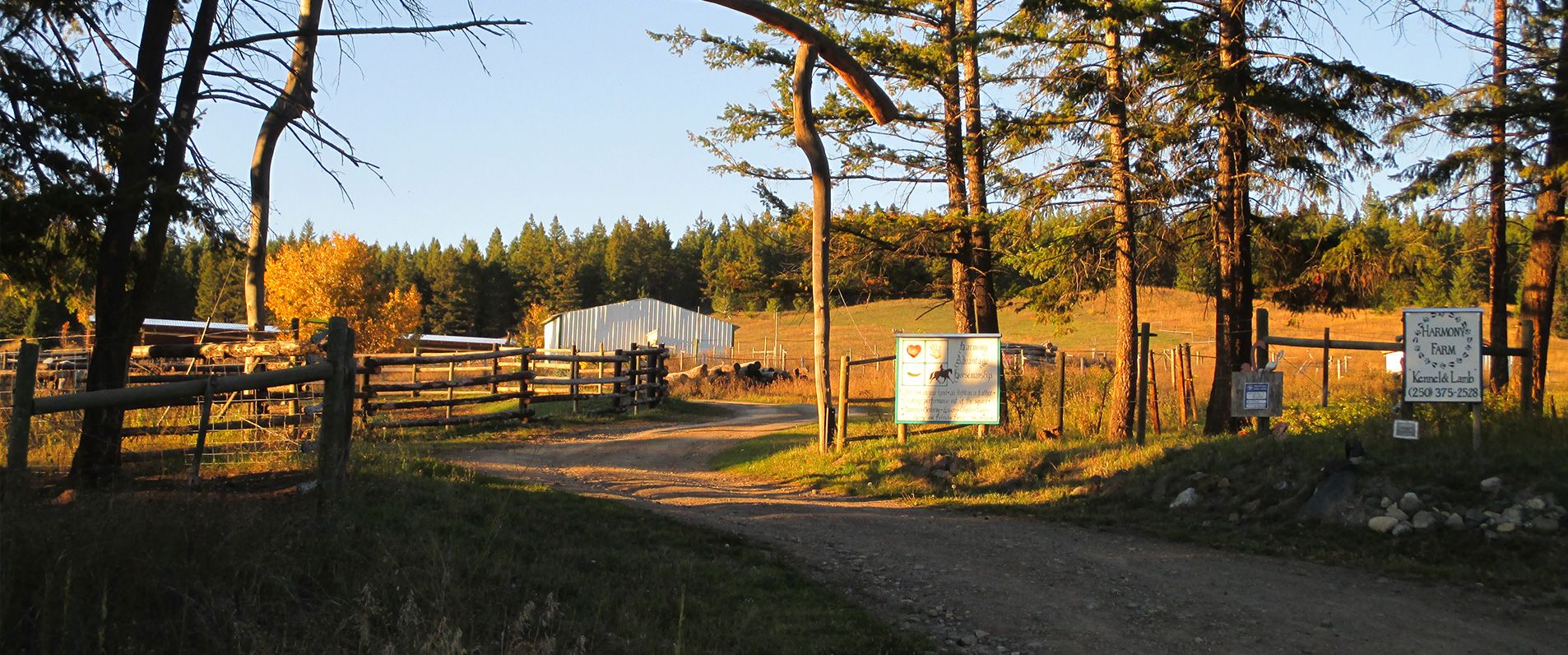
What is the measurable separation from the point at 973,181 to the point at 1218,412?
605 centimetres

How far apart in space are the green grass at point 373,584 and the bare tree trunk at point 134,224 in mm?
996

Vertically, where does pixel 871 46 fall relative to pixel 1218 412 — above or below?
above

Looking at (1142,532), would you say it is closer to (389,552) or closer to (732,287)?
(389,552)

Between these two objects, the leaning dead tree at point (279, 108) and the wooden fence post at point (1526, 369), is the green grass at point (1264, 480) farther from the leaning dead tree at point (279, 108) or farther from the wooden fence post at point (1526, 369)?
the leaning dead tree at point (279, 108)

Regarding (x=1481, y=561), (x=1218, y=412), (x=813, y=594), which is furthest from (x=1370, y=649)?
(x=1218, y=412)

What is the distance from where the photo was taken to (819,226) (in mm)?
16125

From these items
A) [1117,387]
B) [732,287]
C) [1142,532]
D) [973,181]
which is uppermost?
[973,181]

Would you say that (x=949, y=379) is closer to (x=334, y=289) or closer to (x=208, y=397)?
(x=208, y=397)

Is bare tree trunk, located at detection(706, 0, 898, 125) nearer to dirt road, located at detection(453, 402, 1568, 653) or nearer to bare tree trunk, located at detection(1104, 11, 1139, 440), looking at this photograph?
bare tree trunk, located at detection(1104, 11, 1139, 440)

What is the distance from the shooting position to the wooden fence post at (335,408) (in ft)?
24.0

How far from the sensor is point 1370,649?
607 cm

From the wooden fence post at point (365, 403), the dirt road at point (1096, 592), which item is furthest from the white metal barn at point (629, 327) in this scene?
the dirt road at point (1096, 592)

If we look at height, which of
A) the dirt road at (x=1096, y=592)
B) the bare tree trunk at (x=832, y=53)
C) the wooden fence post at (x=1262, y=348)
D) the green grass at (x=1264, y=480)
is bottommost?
the dirt road at (x=1096, y=592)

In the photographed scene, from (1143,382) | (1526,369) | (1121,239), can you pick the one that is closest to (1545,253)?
(1121,239)
